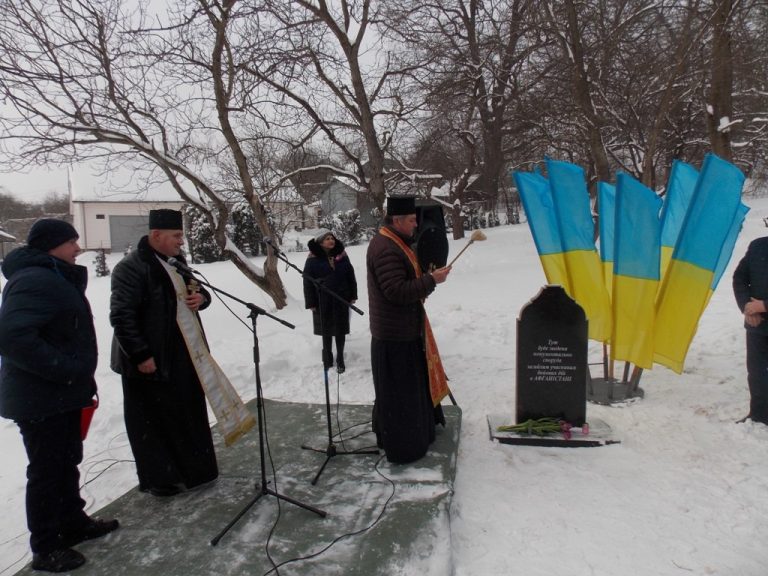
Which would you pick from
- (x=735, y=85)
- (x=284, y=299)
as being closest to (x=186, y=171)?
(x=284, y=299)

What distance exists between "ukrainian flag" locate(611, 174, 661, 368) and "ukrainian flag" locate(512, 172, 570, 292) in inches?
20.4

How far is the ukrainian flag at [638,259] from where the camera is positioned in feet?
14.6

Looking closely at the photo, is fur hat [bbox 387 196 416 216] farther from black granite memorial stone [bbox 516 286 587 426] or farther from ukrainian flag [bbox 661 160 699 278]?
ukrainian flag [bbox 661 160 699 278]

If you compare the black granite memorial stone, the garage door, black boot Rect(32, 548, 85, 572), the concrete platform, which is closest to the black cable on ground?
the concrete platform

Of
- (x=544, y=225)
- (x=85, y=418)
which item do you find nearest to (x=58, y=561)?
(x=85, y=418)

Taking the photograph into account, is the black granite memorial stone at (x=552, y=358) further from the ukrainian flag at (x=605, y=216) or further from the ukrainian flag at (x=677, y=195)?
the ukrainian flag at (x=677, y=195)

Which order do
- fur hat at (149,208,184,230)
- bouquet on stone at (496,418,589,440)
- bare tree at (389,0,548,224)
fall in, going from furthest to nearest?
bare tree at (389,0,548,224) → bouquet on stone at (496,418,589,440) → fur hat at (149,208,184,230)

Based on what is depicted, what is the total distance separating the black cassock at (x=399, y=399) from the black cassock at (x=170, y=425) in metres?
1.23

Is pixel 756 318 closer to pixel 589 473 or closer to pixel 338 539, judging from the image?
pixel 589 473

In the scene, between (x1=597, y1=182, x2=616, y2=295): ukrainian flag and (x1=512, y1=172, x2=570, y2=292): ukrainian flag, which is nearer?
(x1=512, y1=172, x2=570, y2=292): ukrainian flag

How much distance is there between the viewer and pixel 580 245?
15.6 ft

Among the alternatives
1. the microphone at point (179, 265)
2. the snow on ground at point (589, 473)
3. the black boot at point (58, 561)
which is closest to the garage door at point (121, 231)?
the snow on ground at point (589, 473)

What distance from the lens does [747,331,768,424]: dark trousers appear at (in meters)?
3.90

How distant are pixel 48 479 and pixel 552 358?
3556 mm
